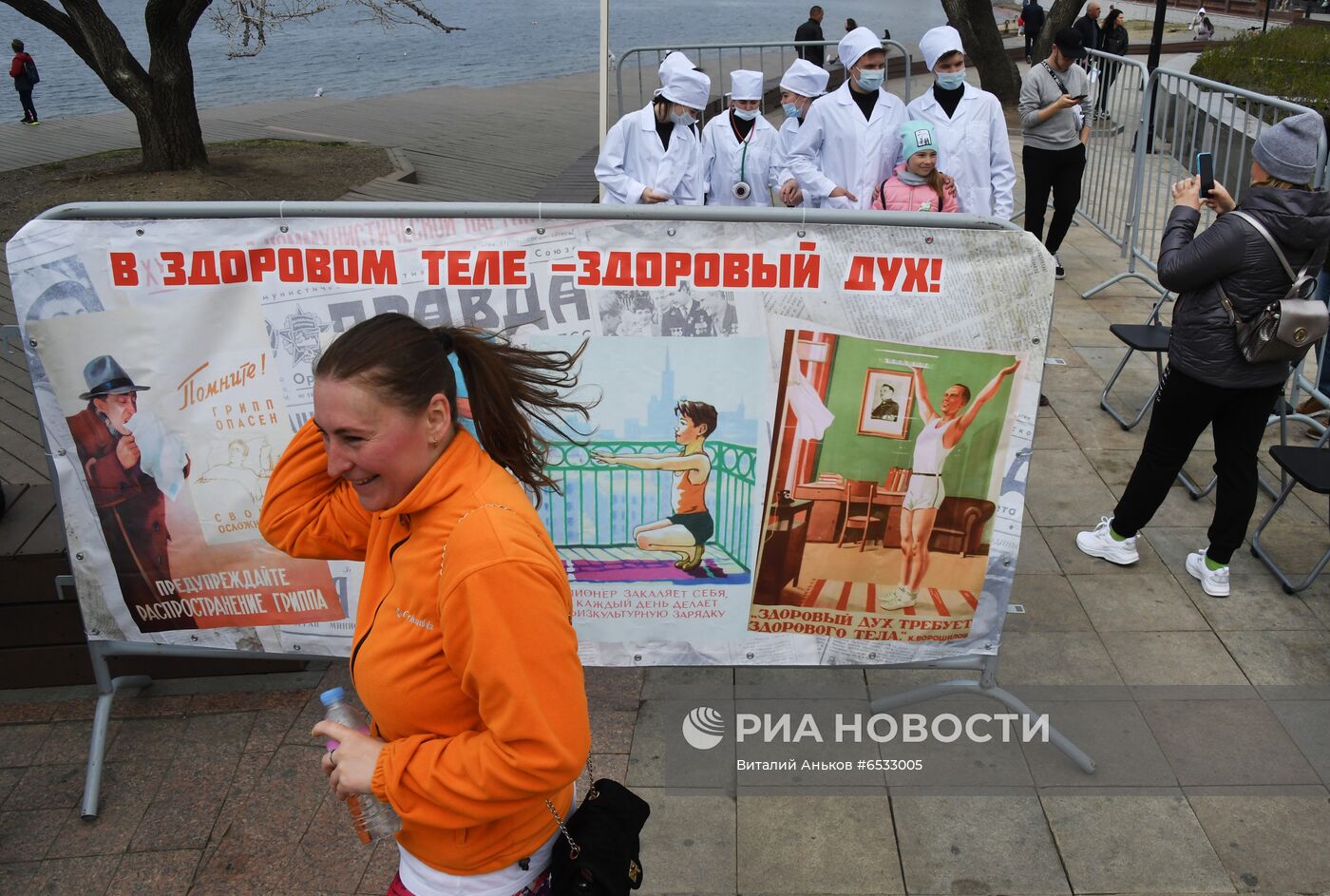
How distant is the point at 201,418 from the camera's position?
11.0 ft

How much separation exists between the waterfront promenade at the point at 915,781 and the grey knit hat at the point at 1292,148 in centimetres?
182

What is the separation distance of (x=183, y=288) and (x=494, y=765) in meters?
2.09

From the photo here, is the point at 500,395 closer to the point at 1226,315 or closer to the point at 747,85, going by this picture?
the point at 1226,315

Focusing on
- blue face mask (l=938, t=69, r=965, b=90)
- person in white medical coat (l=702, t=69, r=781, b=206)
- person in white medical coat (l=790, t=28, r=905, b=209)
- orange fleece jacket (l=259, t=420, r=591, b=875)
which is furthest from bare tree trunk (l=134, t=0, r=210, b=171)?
orange fleece jacket (l=259, t=420, r=591, b=875)

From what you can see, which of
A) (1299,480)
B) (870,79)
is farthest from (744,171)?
(1299,480)

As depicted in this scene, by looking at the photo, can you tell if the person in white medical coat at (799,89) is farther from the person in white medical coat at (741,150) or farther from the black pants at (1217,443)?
the black pants at (1217,443)

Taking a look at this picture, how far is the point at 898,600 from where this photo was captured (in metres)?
3.44

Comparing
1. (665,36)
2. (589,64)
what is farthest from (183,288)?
(665,36)

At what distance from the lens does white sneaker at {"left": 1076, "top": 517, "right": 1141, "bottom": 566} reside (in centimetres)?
507

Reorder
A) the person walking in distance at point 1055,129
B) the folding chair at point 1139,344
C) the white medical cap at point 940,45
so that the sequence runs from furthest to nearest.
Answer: the person walking in distance at point 1055,129, the white medical cap at point 940,45, the folding chair at point 1139,344

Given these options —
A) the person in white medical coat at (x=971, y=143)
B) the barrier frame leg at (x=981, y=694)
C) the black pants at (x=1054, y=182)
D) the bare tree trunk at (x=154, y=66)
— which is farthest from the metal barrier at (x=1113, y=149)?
the bare tree trunk at (x=154, y=66)

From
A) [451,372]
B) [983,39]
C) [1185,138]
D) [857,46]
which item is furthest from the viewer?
[983,39]

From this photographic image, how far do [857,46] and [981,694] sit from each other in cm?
455

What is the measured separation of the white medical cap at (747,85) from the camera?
7.24 metres
